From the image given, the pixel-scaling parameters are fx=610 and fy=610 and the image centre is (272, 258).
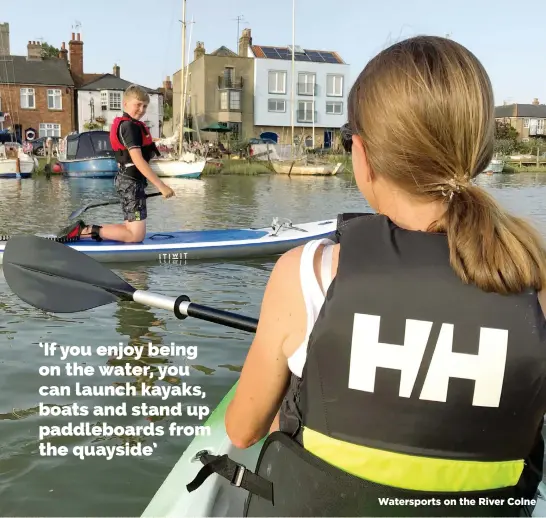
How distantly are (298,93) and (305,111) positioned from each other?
1331mm

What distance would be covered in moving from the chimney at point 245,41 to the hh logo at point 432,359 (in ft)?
148

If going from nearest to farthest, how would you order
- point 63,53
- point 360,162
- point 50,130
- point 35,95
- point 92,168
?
point 360,162, point 92,168, point 35,95, point 50,130, point 63,53

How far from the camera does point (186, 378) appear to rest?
397 centimetres

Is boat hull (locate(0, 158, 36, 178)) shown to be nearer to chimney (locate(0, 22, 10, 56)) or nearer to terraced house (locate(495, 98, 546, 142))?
chimney (locate(0, 22, 10, 56))

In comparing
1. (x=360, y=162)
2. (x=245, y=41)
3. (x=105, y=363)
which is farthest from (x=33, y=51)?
(x=360, y=162)

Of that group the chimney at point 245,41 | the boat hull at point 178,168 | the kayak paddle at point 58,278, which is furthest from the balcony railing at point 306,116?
the kayak paddle at point 58,278

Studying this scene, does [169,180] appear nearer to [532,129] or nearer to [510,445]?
[510,445]

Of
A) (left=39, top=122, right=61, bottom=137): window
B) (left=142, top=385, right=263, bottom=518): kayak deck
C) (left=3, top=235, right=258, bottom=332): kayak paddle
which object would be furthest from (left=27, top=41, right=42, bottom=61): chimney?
(left=142, top=385, right=263, bottom=518): kayak deck

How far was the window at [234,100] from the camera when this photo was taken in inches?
1636

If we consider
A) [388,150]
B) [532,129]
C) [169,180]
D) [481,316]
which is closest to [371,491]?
[481,316]

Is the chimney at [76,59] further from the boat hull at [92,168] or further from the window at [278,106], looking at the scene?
the boat hull at [92,168]

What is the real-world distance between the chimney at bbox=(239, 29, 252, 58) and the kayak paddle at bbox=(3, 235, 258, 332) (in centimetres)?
4313

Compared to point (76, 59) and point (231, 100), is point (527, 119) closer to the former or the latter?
point (231, 100)

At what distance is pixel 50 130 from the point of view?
1473 inches
